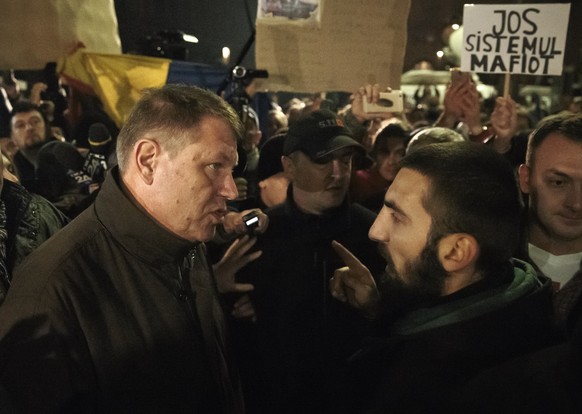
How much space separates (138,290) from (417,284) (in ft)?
2.69

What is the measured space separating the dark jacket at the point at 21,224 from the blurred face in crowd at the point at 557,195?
6.89 feet

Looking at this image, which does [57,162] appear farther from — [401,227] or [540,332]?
[540,332]

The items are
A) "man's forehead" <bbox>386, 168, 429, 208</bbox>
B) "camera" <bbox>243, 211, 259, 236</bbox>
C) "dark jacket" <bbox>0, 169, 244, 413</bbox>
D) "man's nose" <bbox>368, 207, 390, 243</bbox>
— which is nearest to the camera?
"dark jacket" <bbox>0, 169, 244, 413</bbox>

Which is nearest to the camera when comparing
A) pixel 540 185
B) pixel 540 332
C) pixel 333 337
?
pixel 540 332

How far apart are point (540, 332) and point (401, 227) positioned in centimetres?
50

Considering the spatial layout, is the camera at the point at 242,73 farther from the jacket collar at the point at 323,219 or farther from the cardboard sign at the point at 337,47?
the jacket collar at the point at 323,219

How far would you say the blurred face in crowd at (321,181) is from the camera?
316 cm

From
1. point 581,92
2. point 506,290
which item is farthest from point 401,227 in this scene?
point 581,92

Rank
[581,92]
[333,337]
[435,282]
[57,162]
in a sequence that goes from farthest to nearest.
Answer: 1. [581,92]
2. [57,162]
3. [333,337]
4. [435,282]

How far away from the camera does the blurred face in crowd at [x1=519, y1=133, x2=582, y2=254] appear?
2.43 metres

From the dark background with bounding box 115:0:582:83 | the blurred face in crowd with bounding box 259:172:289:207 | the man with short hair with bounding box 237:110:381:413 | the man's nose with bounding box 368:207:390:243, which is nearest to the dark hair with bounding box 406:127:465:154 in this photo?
the man with short hair with bounding box 237:110:381:413

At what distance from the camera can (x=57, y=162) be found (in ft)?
15.2

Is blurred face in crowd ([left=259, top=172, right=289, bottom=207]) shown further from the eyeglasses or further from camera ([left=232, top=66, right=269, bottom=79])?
the eyeglasses

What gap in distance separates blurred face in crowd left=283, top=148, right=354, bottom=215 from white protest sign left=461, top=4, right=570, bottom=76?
149 cm
